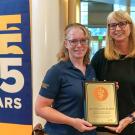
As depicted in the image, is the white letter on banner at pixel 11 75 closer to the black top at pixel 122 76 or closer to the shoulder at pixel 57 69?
the black top at pixel 122 76

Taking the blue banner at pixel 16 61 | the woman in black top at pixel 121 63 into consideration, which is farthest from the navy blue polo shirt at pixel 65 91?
the blue banner at pixel 16 61

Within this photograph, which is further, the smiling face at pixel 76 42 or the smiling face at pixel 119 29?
the smiling face at pixel 119 29

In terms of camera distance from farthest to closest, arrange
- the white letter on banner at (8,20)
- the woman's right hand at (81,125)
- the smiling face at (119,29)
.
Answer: the white letter on banner at (8,20) < the smiling face at (119,29) < the woman's right hand at (81,125)

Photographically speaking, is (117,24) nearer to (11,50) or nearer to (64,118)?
(64,118)

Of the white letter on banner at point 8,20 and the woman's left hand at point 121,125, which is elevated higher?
the white letter on banner at point 8,20

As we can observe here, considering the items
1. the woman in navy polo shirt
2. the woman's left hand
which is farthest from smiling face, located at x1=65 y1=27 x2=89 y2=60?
the woman's left hand

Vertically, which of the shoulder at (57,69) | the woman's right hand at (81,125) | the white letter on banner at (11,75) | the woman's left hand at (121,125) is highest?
the shoulder at (57,69)

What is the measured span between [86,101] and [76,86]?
0.34ft

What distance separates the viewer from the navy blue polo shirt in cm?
189

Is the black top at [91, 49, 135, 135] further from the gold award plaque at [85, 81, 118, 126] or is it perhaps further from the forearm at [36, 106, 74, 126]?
the forearm at [36, 106, 74, 126]

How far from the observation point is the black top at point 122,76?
84.4 inches

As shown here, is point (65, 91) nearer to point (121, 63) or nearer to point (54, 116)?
point (54, 116)

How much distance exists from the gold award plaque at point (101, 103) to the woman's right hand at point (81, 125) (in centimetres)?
4

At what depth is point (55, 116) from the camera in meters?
1.88
